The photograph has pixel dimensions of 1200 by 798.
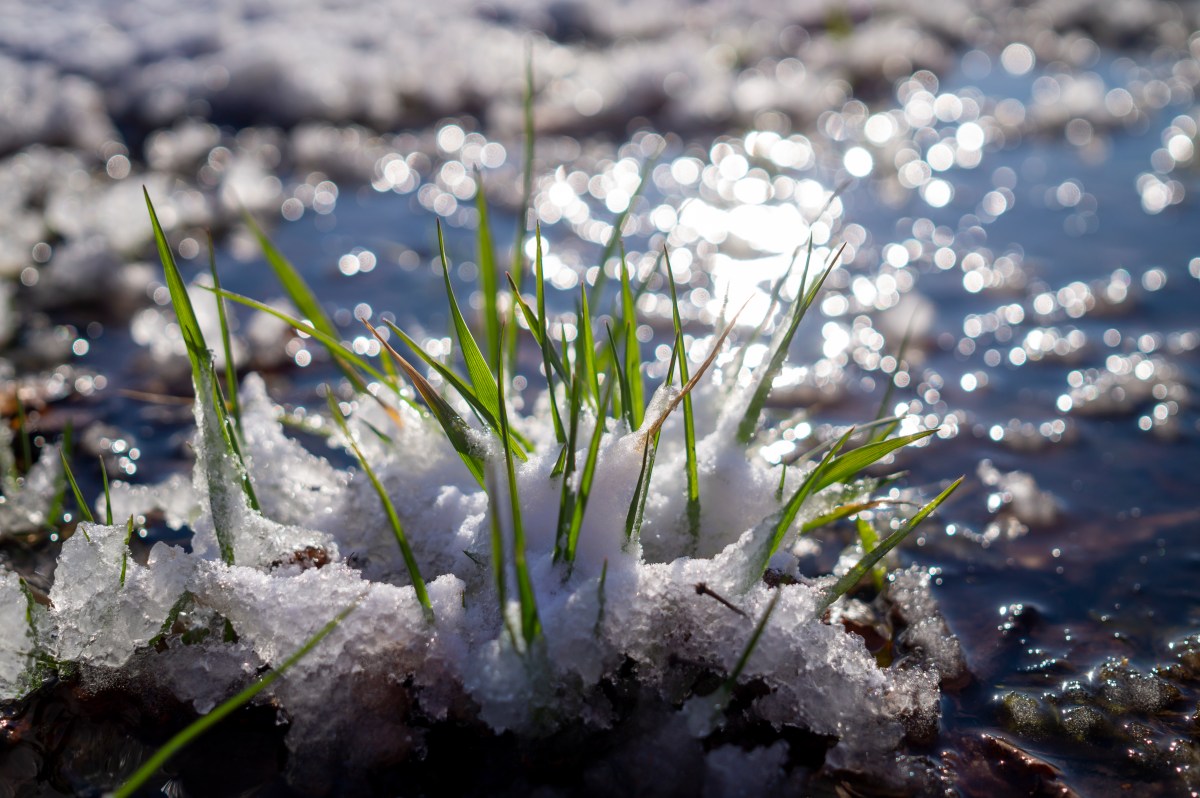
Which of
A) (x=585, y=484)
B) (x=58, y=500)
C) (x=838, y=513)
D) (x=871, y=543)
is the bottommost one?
(x=58, y=500)

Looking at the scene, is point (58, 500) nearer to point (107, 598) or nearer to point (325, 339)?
point (107, 598)

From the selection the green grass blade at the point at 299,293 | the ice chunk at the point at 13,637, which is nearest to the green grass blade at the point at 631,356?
the green grass blade at the point at 299,293

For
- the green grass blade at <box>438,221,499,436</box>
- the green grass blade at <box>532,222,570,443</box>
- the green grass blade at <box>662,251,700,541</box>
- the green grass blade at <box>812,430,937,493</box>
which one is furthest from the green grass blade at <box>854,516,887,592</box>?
Answer: the green grass blade at <box>438,221,499,436</box>

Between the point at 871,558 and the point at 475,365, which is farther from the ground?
the point at 475,365

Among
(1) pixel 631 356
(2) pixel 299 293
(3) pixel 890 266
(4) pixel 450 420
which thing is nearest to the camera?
(4) pixel 450 420

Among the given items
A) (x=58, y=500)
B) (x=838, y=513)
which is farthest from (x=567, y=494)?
(x=58, y=500)

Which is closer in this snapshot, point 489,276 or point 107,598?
point 107,598

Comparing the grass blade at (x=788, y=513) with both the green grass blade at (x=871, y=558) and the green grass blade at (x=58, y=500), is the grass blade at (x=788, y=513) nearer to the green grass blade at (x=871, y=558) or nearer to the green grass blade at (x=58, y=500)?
the green grass blade at (x=871, y=558)

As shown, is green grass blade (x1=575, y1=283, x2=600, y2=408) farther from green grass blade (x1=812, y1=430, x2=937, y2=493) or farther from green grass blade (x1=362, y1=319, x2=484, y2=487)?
green grass blade (x1=812, y1=430, x2=937, y2=493)
